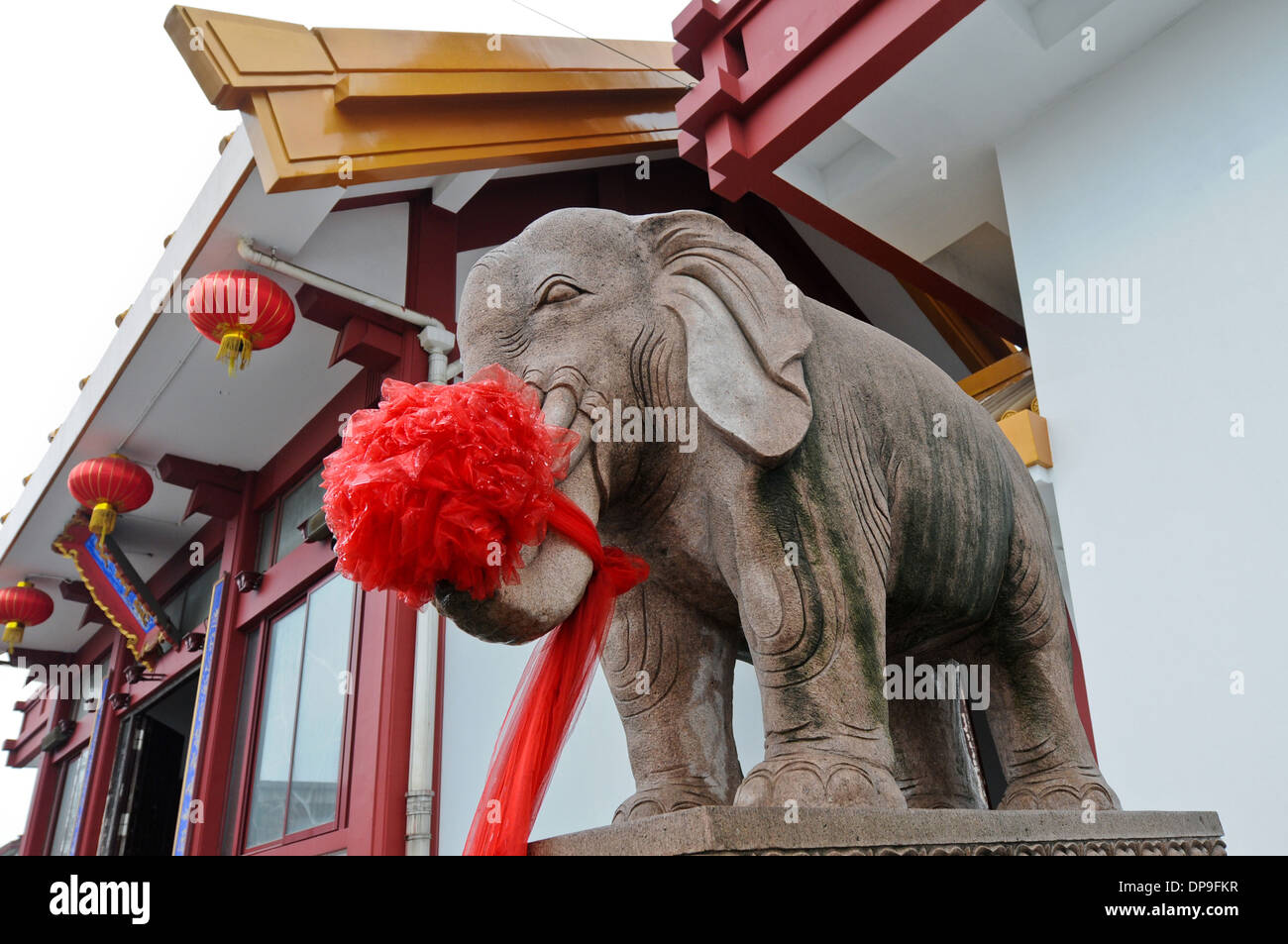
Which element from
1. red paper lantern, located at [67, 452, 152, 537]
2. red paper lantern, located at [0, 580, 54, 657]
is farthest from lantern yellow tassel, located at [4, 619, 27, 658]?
red paper lantern, located at [67, 452, 152, 537]

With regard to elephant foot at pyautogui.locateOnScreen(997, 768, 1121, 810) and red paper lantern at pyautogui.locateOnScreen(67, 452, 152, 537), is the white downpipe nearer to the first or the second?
red paper lantern at pyautogui.locateOnScreen(67, 452, 152, 537)

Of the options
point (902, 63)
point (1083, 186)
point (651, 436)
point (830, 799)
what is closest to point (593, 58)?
point (902, 63)

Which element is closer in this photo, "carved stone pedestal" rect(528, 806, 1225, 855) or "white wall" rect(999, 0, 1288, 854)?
"carved stone pedestal" rect(528, 806, 1225, 855)

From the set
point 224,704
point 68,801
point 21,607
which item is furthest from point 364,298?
point 68,801

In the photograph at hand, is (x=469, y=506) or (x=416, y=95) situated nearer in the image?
(x=469, y=506)

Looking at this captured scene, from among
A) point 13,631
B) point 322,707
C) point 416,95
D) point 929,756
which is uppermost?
point 416,95

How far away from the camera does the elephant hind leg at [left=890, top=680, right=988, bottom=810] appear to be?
127cm

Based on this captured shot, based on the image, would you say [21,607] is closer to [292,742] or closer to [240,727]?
[240,727]

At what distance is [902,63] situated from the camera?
248 centimetres

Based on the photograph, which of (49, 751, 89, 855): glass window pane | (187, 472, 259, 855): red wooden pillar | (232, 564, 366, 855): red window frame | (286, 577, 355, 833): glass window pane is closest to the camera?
(232, 564, 366, 855): red window frame

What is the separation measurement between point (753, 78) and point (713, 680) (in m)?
2.03

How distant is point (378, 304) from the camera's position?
136 inches

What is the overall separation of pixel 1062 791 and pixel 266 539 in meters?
4.27
